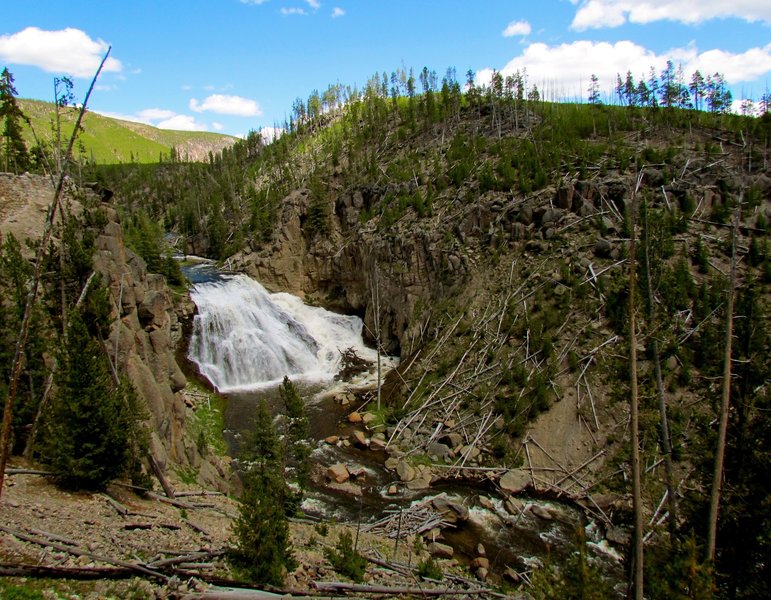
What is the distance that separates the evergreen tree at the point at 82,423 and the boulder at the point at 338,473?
12.5m

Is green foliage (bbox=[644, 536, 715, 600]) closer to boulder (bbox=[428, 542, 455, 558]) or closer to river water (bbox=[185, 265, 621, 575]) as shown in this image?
river water (bbox=[185, 265, 621, 575])

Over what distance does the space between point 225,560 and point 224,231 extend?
69117 millimetres

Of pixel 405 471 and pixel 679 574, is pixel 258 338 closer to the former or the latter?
pixel 405 471

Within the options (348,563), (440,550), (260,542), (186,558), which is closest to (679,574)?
(348,563)

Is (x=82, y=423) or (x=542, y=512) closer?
(x=82, y=423)

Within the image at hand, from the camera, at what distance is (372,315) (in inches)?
1832

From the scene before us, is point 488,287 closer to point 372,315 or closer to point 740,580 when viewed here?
point 372,315

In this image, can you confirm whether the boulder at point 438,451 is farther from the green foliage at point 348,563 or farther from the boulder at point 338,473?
the green foliage at point 348,563

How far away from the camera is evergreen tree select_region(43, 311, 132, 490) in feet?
42.8

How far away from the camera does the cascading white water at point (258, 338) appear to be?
124 feet

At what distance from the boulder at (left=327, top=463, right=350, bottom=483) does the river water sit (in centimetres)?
63

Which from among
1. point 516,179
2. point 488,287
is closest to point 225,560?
point 488,287

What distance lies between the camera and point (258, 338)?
40375mm

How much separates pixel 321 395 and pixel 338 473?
11.6 metres
